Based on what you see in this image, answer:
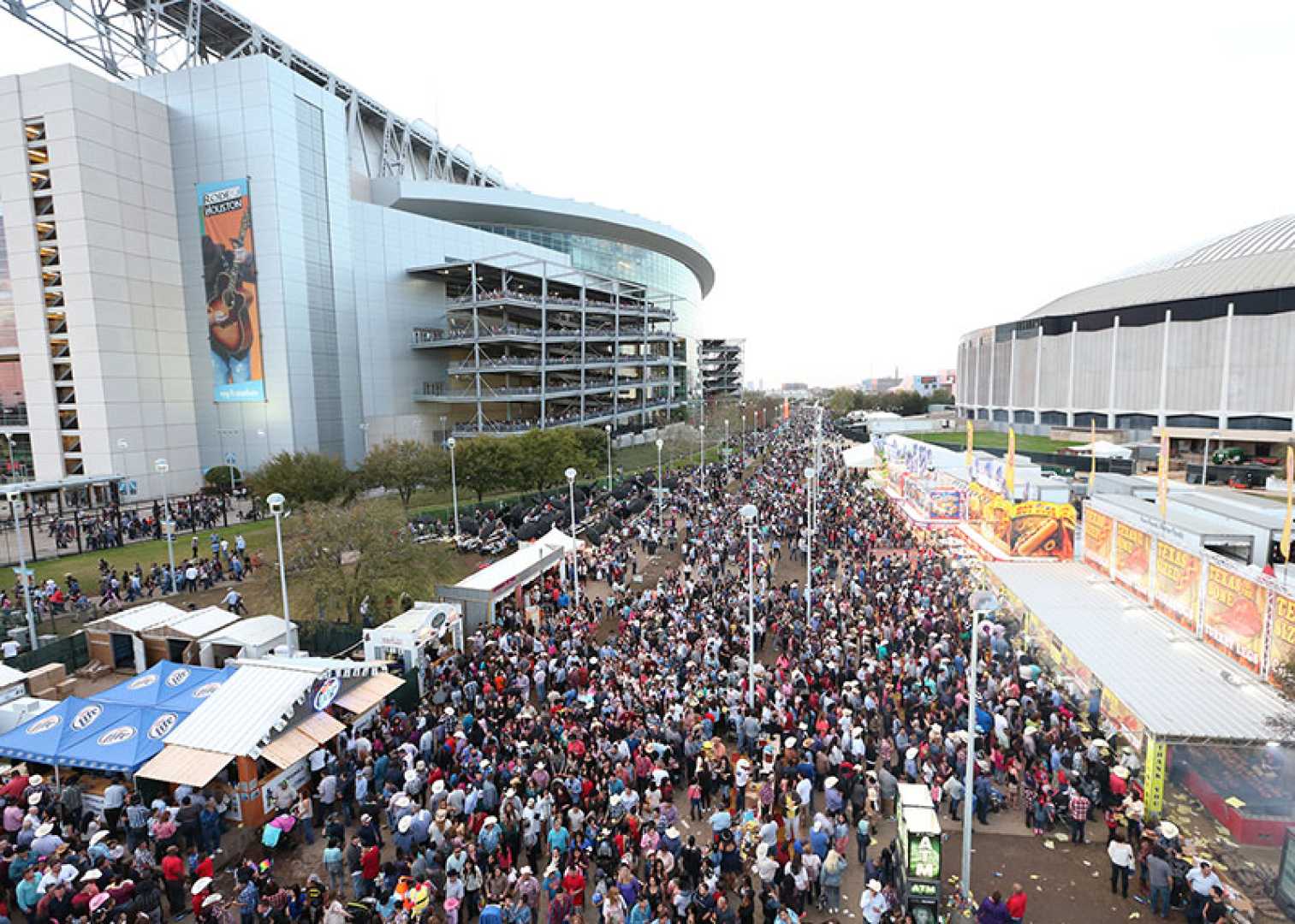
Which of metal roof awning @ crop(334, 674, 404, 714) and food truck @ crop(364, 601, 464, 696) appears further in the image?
food truck @ crop(364, 601, 464, 696)

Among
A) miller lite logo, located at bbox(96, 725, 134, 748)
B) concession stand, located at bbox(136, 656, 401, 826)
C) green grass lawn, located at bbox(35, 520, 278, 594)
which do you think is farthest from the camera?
green grass lawn, located at bbox(35, 520, 278, 594)

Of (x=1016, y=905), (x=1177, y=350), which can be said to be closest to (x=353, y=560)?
(x=1016, y=905)

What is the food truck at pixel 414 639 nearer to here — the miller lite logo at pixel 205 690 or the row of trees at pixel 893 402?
the miller lite logo at pixel 205 690

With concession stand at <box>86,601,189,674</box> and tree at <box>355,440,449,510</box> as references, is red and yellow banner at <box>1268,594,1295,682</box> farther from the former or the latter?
tree at <box>355,440,449,510</box>

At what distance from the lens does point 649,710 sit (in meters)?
13.5

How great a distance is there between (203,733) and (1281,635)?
17706mm

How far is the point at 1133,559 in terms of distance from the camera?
1650 centimetres

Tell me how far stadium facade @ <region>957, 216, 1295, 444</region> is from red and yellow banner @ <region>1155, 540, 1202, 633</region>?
4733 centimetres

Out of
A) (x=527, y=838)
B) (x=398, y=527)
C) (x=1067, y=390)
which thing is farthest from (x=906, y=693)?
(x=1067, y=390)

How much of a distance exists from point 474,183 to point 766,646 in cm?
8485

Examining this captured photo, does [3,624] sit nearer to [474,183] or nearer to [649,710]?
[649,710]

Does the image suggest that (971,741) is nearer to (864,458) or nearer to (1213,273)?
(864,458)

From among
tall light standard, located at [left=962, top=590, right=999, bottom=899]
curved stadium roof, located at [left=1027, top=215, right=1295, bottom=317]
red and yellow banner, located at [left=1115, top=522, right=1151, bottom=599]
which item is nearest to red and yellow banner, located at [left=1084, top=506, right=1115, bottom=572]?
red and yellow banner, located at [left=1115, top=522, right=1151, bottom=599]

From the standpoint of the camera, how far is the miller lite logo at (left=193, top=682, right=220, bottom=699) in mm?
12758
